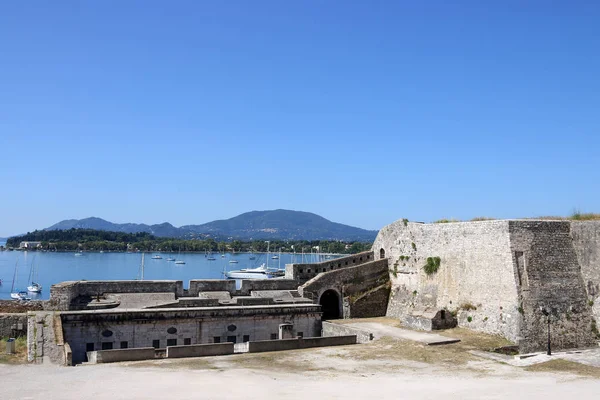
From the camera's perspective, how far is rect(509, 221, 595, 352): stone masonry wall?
25.0 meters

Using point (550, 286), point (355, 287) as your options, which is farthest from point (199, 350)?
point (550, 286)

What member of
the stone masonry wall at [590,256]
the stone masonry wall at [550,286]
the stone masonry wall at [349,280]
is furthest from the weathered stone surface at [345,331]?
the stone masonry wall at [590,256]

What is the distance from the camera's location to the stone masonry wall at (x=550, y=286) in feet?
82.2

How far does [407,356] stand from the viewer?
2295 cm

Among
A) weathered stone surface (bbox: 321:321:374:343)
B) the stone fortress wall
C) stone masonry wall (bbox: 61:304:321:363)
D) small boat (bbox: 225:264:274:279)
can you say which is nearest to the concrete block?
stone masonry wall (bbox: 61:304:321:363)

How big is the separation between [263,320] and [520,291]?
12.5 m

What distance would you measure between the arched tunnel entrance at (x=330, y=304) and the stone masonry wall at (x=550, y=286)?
11.4m

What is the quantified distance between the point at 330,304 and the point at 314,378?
15832 mm

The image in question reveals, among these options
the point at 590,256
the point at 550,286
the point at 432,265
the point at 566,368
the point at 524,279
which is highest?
the point at 590,256

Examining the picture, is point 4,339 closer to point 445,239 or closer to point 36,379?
point 36,379

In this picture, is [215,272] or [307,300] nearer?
[307,300]

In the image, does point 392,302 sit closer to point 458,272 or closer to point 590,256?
point 458,272

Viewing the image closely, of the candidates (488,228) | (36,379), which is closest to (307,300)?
(488,228)

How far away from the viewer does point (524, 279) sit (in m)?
25.7
